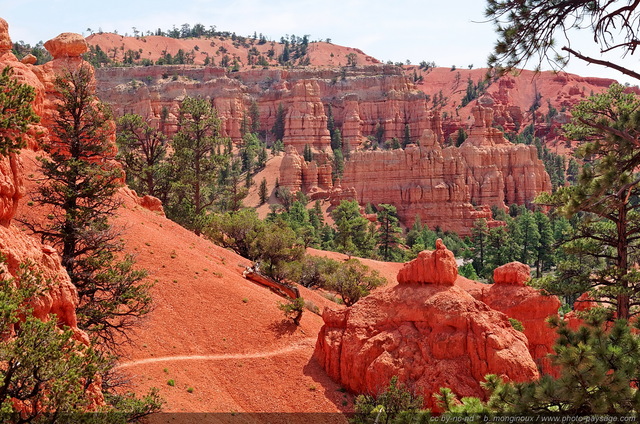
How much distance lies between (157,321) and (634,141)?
15119mm

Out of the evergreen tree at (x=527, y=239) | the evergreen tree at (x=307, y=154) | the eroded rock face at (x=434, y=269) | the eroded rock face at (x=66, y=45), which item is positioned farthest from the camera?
the evergreen tree at (x=307, y=154)

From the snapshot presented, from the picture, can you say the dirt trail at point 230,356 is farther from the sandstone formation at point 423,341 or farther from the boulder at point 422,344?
the boulder at point 422,344

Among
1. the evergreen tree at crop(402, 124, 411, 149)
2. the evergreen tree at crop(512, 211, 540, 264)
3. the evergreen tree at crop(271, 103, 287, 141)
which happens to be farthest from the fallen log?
the evergreen tree at crop(402, 124, 411, 149)

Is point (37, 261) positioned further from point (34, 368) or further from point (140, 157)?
point (140, 157)

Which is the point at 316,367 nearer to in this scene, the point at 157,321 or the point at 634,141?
the point at 157,321

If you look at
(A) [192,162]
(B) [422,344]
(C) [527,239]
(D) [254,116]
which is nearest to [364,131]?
(D) [254,116]

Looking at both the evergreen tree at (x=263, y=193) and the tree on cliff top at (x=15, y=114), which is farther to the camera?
the evergreen tree at (x=263, y=193)

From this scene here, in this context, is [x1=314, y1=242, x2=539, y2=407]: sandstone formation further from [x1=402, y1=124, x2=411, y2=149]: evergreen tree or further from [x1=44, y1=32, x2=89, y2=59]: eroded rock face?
[x1=402, y1=124, x2=411, y2=149]: evergreen tree

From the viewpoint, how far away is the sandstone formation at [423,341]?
17.0 metres

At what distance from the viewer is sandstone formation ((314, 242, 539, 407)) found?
17.0 m

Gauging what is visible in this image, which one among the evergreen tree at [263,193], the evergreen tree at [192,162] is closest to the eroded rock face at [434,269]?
the evergreen tree at [192,162]

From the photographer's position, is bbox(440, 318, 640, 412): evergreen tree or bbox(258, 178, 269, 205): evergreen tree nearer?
bbox(440, 318, 640, 412): evergreen tree

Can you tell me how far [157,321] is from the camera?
20.0 meters

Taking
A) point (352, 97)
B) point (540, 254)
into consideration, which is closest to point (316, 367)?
point (540, 254)
